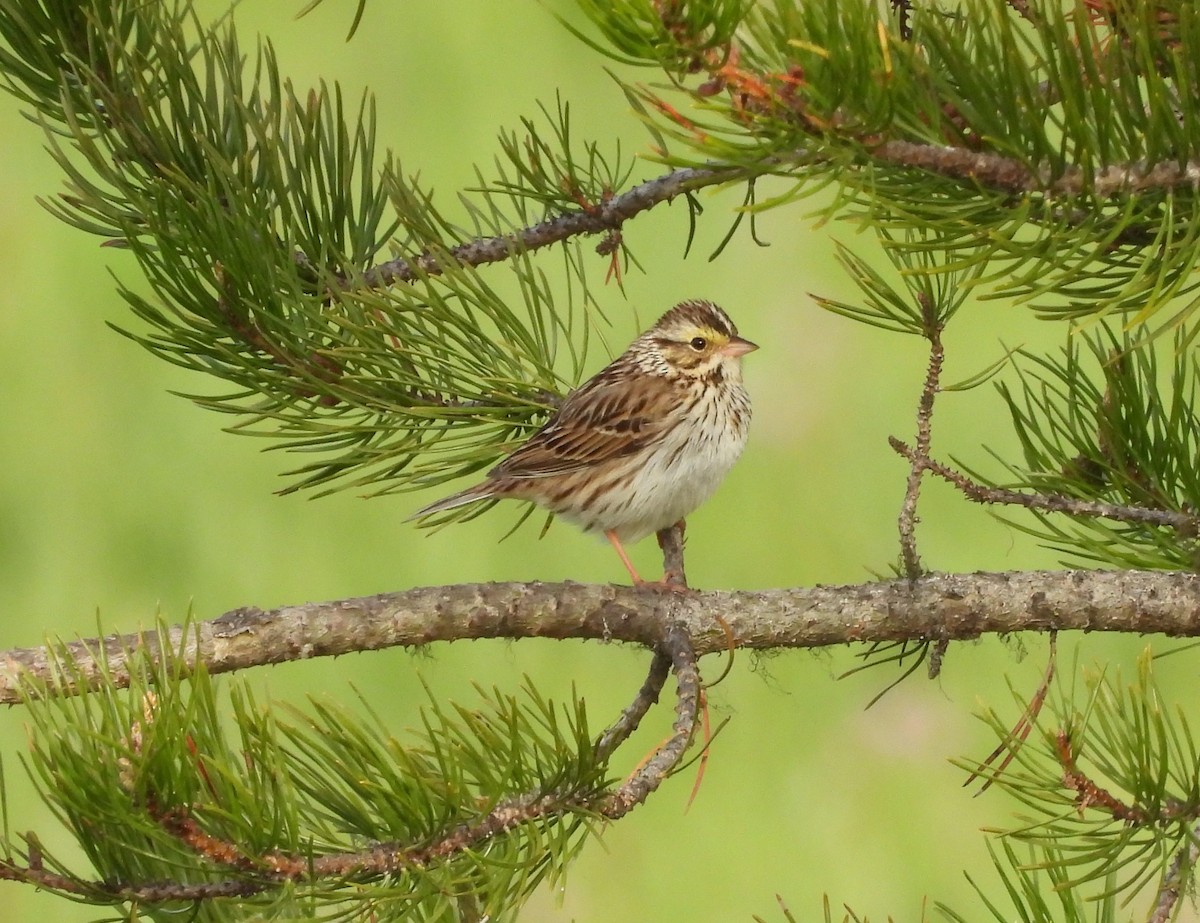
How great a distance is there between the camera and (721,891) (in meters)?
5.71

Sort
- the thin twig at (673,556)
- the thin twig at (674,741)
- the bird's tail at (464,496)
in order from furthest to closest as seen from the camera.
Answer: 1. the bird's tail at (464,496)
2. the thin twig at (673,556)
3. the thin twig at (674,741)

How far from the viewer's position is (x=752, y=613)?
105 inches

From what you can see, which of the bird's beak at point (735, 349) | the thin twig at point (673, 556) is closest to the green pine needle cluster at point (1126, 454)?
the thin twig at point (673, 556)

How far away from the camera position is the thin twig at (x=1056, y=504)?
8.20 feet

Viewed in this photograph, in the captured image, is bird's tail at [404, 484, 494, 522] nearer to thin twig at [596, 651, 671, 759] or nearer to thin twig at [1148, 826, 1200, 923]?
thin twig at [596, 651, 671, 759]

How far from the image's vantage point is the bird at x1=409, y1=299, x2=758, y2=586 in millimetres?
4500

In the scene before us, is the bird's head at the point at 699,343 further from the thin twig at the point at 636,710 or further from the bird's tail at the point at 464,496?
the thin twig at the point at 636,710

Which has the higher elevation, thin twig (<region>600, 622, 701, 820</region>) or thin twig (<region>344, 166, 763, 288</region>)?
thin twig (<region>344, 166, 763, 288</region>)

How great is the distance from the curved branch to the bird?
5.37ft

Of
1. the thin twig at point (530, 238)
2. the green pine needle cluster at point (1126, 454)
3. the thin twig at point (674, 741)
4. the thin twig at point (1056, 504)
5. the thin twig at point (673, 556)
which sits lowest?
the thin twig at point (674, 741)

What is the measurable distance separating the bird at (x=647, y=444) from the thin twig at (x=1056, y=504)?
1812 mm

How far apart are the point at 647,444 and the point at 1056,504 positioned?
2313 millimetres

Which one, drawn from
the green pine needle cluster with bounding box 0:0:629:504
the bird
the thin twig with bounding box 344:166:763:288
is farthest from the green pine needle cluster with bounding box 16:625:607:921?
the bird

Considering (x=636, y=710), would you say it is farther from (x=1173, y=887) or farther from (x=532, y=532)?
(x=532, y=532)
